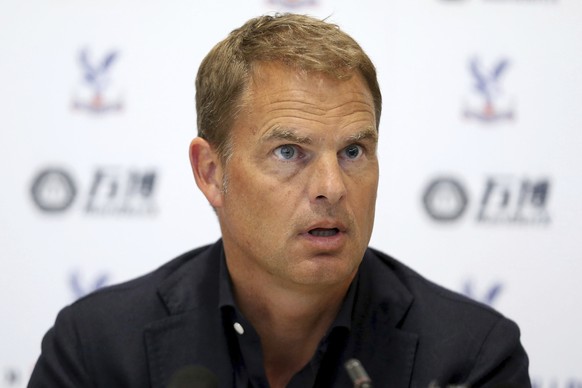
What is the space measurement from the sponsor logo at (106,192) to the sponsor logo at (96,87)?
0.83 feet

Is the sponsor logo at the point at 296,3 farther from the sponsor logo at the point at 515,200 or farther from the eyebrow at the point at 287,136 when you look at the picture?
the eyebrow at the point at 287,136

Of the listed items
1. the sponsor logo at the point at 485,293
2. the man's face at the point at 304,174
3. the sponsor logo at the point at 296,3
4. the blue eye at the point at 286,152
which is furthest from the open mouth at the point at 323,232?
the sponsor logo at the point at 296,3

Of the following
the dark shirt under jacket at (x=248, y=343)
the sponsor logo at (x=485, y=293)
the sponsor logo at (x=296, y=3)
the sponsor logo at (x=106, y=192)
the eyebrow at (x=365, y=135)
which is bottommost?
the sponsor logo at (x=485, y=293)

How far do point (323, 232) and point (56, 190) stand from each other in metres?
1.83

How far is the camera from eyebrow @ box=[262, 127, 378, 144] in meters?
2.63

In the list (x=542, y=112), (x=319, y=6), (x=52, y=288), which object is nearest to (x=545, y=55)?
(x=542, y=112)

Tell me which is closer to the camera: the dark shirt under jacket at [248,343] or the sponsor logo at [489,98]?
the dark shirt under jacket at [248,343]

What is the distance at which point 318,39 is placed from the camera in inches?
108

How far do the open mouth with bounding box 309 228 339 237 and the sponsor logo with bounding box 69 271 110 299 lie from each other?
1717 mm

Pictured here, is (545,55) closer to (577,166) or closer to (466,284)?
(577,166)

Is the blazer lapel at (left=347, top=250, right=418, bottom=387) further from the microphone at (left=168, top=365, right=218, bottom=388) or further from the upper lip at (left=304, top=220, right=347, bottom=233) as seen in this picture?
the microphone at (left=168, top=365, right=218, bottom=388)

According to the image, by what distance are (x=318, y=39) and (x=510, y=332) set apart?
960 mm

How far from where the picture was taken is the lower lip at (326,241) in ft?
8.50

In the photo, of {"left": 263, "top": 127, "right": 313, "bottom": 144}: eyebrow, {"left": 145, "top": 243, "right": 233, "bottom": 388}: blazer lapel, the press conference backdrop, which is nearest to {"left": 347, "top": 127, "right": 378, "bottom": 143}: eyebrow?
{"left": 263, "top": 127, "right": 313, "bottom": 144}: eyebrow
